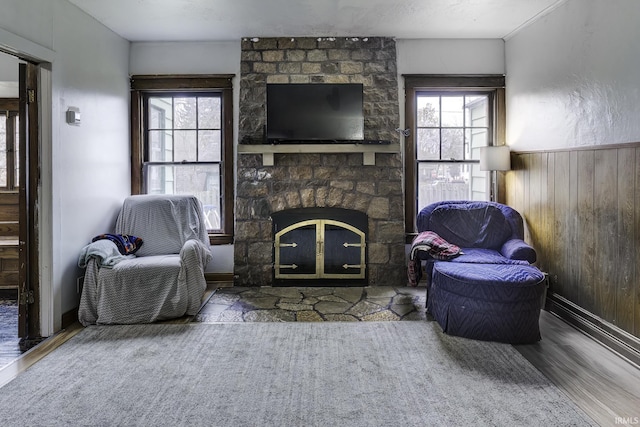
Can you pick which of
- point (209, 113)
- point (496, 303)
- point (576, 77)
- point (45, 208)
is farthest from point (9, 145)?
point (576, 77)

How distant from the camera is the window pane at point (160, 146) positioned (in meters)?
4.91

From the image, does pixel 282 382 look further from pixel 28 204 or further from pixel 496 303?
pixel 28 204

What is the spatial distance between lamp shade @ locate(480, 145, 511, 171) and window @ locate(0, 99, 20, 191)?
514 cm

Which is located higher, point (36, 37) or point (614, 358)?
point (36, 37)

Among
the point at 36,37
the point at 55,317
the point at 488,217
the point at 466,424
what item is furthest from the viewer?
the point at 488,217

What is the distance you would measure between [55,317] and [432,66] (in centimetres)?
421

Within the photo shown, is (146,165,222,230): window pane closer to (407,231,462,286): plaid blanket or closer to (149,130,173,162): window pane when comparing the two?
(149,130,173,162): window pane

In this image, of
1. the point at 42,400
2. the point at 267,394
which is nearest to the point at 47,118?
the point at 42,400

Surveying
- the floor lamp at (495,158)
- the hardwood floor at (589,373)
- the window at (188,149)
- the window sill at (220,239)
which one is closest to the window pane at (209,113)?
the window at (188,149)

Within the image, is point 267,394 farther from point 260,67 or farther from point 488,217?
point 260,67

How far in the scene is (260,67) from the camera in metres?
4.73

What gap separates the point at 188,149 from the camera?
4.90 m

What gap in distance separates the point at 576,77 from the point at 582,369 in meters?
2.19

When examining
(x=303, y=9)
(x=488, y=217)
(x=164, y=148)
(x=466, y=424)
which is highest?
(x=303, y=9)
